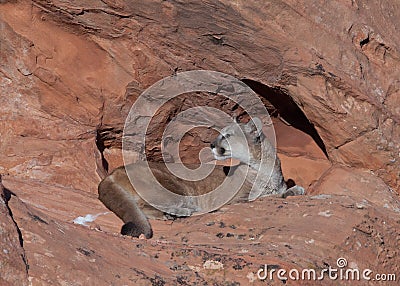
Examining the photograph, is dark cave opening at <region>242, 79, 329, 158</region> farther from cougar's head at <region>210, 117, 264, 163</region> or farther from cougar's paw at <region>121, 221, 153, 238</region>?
cougar's paw at <region>121, 221, 153, 238</region>

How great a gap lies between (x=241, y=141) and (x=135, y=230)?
223cm

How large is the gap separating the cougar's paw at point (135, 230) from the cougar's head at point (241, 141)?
1955 millimetres

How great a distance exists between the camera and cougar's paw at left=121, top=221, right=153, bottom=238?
19.6ft

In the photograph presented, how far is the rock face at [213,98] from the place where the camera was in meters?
6.39

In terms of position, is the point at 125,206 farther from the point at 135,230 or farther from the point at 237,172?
the point at 237,172

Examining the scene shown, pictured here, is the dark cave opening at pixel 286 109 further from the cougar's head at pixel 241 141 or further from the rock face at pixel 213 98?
the cougar's head at pixel 241 141

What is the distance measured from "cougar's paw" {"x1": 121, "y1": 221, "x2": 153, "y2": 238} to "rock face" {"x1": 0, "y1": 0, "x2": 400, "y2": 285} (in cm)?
10

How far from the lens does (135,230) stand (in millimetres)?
6031

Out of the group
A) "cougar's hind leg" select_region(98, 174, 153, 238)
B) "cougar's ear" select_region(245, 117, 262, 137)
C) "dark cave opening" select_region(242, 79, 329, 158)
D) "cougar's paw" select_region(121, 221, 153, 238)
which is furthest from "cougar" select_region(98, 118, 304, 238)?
"cougar's paw" select_region(121, 221, 153, 238)

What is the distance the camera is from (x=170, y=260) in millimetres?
4914

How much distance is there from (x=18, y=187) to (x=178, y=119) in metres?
2.43

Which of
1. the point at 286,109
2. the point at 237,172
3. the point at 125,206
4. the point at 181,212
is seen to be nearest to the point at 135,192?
the point at 125,206

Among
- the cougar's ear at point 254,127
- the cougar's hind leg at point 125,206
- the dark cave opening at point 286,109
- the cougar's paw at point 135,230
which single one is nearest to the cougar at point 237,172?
the cougar's ear at point 254,127

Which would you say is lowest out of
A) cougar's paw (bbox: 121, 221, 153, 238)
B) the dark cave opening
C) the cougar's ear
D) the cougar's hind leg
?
cougar's paw (bbox: 121, 221, 153, 238)
